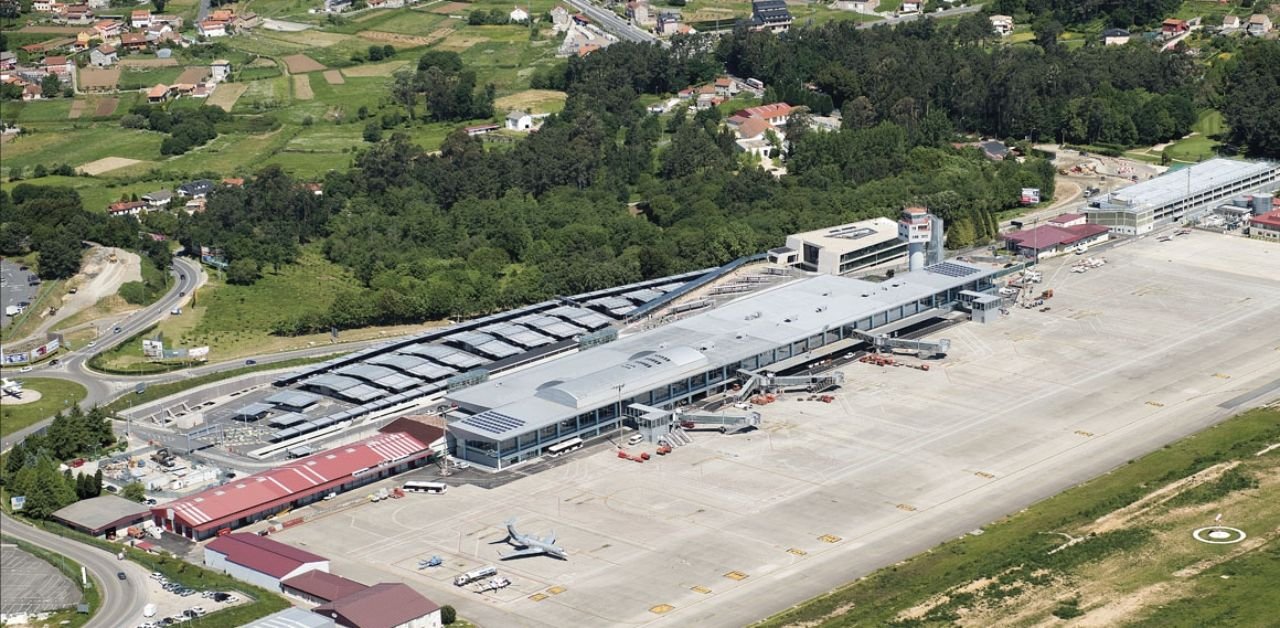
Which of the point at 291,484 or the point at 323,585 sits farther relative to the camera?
the point at 291,484

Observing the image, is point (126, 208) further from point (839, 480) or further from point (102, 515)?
point (839, 480)

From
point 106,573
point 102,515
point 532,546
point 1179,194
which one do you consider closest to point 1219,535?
point 532,546

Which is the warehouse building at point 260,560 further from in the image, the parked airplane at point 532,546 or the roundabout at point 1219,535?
the roundabout at point 1219,535

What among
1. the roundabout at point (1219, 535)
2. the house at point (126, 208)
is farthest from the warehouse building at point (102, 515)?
the house at point (126, 208)

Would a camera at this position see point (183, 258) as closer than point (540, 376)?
No

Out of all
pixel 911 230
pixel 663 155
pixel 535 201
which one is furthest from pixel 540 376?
pixel 663 155

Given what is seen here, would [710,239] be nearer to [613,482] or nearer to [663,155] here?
[663,155]

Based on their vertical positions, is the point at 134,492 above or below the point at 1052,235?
below
